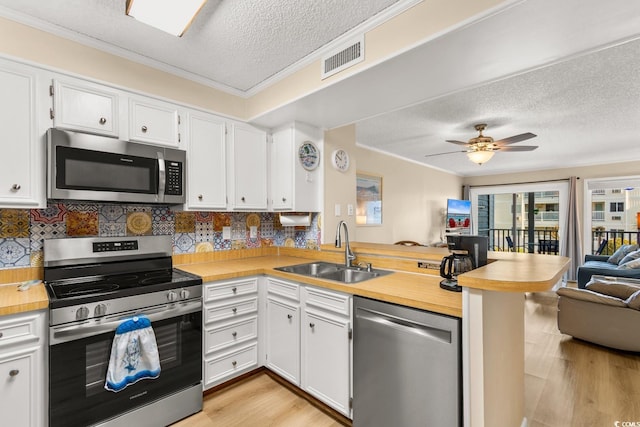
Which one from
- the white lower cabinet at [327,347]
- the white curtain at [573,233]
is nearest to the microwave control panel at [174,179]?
the white lower cabinet at [327,347]

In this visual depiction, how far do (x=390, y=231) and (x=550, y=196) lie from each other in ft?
13.7

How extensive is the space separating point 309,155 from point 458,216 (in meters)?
5.75

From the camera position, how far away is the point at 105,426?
1.65 meters

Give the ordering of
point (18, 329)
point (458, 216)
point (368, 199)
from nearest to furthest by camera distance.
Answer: point (18, 329) → point (368, 199) → point (458, 216)

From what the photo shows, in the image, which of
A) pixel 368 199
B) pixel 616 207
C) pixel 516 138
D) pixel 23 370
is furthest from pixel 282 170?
pixel 616 207

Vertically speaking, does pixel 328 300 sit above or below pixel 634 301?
above

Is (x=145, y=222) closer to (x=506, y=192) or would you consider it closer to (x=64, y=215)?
(x=64, y=215)

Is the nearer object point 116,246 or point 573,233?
point 116,246

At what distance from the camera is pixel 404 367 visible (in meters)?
1.53

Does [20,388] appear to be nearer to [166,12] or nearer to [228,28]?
[166,12]

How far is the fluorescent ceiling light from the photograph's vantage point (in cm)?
155

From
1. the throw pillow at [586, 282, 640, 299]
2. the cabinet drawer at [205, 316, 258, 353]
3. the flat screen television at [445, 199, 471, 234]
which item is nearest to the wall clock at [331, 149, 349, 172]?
the cabinet drawer at [205, 316, 258, 353]

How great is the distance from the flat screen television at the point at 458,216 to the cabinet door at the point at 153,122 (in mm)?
6326

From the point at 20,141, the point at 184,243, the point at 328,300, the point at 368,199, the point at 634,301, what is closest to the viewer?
the point at 20,141
